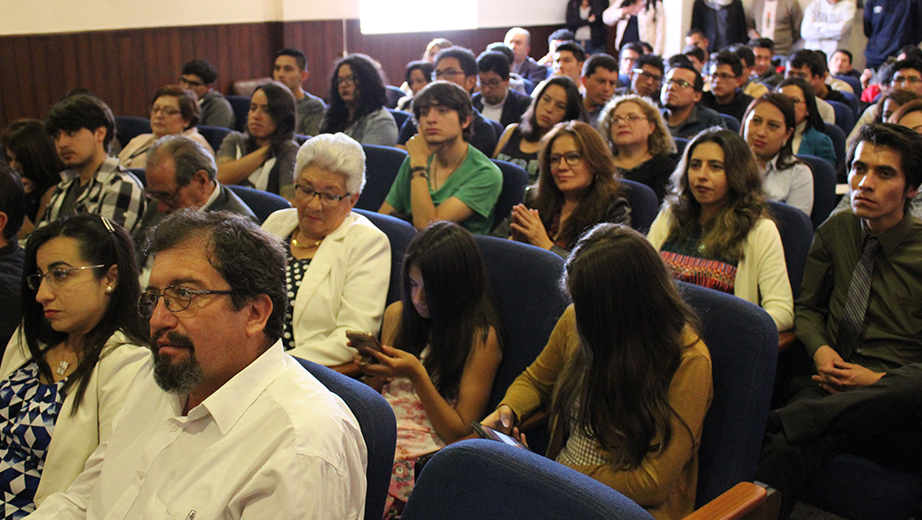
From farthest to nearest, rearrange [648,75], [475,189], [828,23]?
[828,23] → [648,75] → [475,189]

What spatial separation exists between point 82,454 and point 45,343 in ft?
1.02

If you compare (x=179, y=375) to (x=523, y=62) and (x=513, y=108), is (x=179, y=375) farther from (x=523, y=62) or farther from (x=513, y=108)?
(x=523, y=62)

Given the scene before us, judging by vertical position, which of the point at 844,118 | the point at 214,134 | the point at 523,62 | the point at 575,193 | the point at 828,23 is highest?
the point at 828,23

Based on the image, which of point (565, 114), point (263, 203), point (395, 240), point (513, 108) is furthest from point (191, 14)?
point (395, 240)

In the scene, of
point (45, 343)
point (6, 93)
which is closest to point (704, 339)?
point (45, 343)

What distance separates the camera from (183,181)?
251cm

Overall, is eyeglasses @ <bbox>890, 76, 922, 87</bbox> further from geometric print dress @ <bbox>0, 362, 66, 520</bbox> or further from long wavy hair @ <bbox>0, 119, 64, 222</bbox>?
geometric print dress @ <bbox>0, 362, 66, 520</bbox>

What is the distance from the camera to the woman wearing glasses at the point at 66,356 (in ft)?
4.87

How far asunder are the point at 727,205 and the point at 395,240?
1.02 m

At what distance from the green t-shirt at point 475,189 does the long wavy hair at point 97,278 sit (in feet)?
4.92

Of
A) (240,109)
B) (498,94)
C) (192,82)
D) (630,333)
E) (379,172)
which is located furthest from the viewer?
(240,109)

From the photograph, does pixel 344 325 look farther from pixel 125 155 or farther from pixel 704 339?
pixel 125 155

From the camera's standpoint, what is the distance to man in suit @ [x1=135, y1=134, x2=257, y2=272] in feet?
8.22

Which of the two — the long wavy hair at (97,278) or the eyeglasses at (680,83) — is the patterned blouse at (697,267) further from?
the eyeglasses at (680,83)
